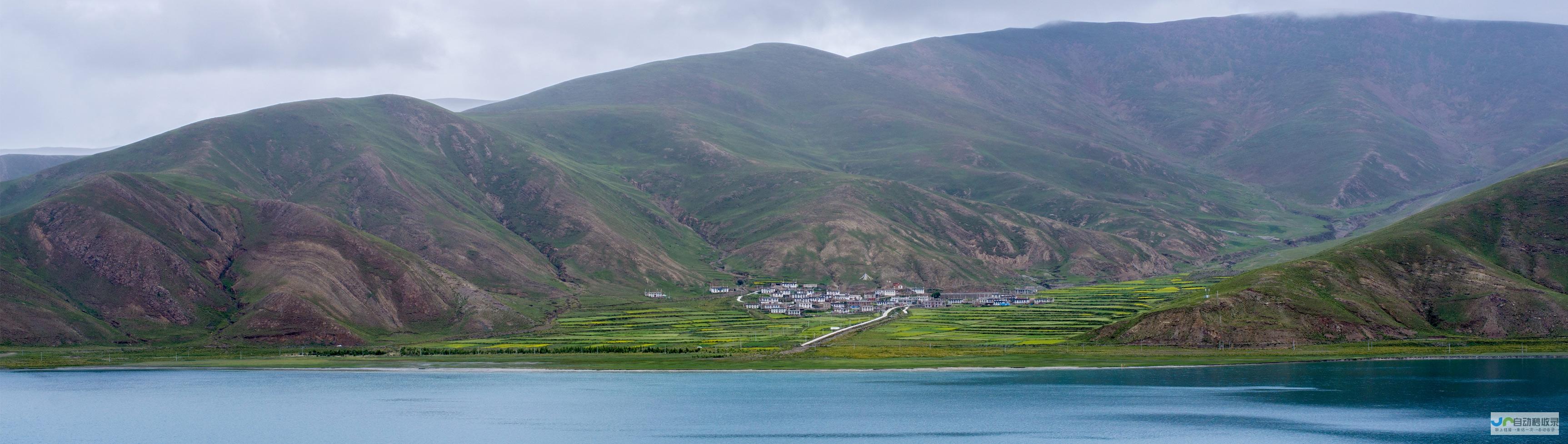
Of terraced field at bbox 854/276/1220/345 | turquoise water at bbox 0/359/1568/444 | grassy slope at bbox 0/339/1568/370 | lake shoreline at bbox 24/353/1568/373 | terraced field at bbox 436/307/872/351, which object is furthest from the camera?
terraced field at bbox 854/276/1220/345

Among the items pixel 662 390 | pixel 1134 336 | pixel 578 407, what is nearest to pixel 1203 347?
pixel 1134 336

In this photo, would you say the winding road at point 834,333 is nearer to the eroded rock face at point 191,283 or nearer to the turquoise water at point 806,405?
the turquoise water at point 806,405

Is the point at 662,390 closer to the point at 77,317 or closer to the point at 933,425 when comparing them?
the point at 933,425

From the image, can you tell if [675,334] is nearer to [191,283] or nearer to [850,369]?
[850,369]

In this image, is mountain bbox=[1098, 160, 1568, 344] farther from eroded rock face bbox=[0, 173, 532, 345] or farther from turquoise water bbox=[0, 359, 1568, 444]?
eroded rock face bbox=[0, 173, 532, 345]

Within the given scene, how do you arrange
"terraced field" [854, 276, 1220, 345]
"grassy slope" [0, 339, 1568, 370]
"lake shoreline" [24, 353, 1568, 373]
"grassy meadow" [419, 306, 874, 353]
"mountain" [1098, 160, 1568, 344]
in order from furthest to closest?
"terraced field" [854, 276, 1220, 345] < "grassy meadow" [419, 306, 874, 353] < "mountain" [1098, 160, 1568, 344] < "grassy slope" [0, 339, 1568, 370] < "lake shoreline" [24, 353, 1568, 373]

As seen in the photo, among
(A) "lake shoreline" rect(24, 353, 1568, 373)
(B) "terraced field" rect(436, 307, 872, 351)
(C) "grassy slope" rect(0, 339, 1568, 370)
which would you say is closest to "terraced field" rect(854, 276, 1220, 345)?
(C) "grassy slope" rect(0, 339, 1568, 370)

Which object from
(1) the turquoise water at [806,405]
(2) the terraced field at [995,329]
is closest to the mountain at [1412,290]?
(2) the terraced field at [995,329]
